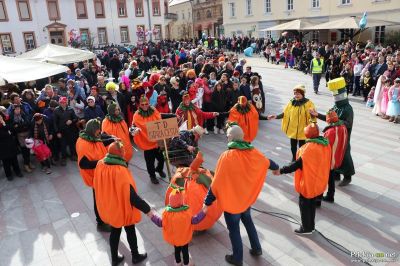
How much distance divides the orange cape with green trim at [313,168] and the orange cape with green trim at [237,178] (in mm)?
854

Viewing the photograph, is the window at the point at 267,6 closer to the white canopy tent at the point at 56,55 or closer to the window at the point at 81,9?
the window at the point at 81,9

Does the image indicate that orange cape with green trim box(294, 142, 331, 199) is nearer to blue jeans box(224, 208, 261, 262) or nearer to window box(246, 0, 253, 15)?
blue jeans box(224, 208, 261, 262)

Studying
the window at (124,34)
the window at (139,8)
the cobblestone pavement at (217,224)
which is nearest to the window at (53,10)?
the window at (124,34)

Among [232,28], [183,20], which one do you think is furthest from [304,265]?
[183,20]

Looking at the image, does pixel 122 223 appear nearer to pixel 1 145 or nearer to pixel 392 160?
pixel 1 145

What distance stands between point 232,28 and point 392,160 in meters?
35.2

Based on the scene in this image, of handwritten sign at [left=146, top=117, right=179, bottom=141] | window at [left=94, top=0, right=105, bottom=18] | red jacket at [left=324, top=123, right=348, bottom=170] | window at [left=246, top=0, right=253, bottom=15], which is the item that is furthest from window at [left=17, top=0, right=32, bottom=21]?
red jacket at [left=324, top=123, right=348, bottom=170]

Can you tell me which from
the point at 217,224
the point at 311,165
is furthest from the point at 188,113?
the point at 311,165

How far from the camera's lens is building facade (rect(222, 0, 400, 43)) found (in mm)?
24875

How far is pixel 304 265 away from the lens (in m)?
4.47

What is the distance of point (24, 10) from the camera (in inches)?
1515

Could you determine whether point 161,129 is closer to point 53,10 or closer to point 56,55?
point 56,55

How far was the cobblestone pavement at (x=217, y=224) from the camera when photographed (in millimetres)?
4836

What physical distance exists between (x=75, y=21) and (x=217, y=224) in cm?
4206
